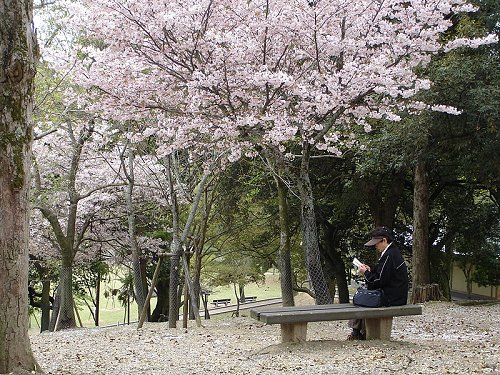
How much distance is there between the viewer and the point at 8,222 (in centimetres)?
424

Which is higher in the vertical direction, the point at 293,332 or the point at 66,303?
the point at 293,332

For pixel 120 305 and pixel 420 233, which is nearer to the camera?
pixel 420 233

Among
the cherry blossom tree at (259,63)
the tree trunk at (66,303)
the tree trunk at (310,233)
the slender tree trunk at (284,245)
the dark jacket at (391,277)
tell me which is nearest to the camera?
the dark jacket at (391,277)

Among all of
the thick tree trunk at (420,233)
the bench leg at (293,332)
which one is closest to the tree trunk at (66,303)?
the thick tree trunk at (420,233)

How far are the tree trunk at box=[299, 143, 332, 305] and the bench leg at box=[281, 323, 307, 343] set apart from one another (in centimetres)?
335

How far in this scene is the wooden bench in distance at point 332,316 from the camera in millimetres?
5629

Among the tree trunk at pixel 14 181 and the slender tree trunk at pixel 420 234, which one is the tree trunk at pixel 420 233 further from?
the tree trunk at pixel 14 181

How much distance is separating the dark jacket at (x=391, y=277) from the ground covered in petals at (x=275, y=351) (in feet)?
1.59

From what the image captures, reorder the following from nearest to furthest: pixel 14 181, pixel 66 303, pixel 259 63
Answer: pixel 14 181, pixel 259 63, pixel 66 303

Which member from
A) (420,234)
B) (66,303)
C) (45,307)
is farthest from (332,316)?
(45,307)

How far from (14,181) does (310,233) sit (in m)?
5.73

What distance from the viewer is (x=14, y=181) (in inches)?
168

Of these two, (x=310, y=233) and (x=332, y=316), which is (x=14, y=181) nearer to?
(x=332, y=316)

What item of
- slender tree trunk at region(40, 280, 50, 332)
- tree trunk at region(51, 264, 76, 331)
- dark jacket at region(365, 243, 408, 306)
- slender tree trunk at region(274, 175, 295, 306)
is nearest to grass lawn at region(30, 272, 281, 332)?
slender tree trunk at region(40, 280, 50, 332)
